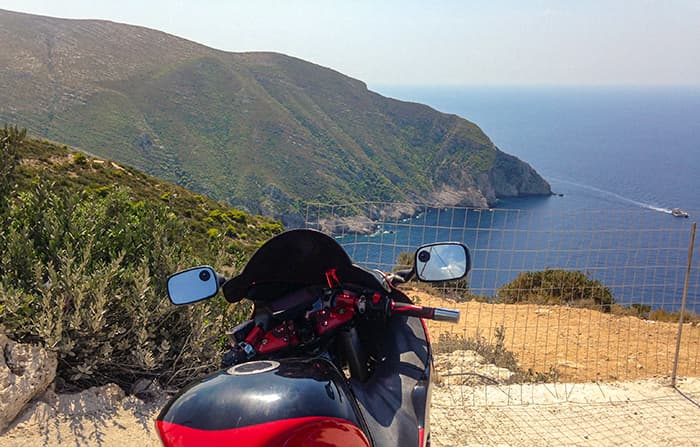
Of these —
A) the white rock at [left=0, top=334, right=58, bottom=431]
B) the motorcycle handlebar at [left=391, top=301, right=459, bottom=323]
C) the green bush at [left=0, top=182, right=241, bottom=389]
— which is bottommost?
the white rock at [left=0, top=334, right=58, bottom=431]

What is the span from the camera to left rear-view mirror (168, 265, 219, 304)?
2.52 metres

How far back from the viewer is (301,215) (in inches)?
3000

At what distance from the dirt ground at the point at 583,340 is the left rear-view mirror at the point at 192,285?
5357mm

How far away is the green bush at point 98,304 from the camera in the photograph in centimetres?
383

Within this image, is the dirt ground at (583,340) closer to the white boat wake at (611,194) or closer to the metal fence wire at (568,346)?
the metal fence wire at (568,346)

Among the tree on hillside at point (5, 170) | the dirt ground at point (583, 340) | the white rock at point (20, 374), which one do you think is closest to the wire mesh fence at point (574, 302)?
the dirt ground at point (583, 340)

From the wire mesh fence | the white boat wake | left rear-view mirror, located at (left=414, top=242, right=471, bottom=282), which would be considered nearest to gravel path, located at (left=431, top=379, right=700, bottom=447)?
the wire mesh fence

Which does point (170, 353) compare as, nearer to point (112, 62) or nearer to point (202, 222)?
point (202, 222)

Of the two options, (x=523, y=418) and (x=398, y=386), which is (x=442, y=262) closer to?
(x=398, y=386)

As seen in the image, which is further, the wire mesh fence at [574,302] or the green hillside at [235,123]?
the green hillside at [235,123]

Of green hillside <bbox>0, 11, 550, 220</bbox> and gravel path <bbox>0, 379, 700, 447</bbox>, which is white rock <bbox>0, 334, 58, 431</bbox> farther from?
green hillside <bbox>0, 11, 550, 220</bbox>

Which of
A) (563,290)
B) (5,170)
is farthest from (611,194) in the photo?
(5,170)

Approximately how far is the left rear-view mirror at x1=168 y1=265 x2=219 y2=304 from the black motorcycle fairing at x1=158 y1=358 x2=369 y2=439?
88cm

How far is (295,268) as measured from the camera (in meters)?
2.53
